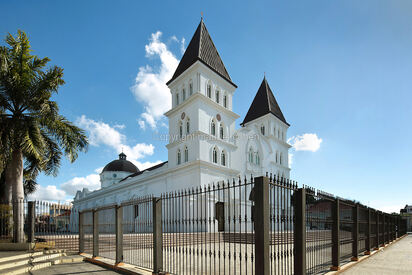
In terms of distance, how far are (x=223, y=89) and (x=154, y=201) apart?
842 inches

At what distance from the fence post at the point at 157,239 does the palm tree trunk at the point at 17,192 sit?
8.37 meters

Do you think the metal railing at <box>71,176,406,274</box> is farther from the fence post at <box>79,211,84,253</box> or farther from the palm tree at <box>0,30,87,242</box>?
the palm tree at <box>0,30,87,242</box>

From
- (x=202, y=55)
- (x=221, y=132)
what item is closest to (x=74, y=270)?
(x=221, y=132)

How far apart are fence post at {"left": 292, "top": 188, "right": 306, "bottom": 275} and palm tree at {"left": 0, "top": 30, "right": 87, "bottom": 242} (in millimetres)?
10850

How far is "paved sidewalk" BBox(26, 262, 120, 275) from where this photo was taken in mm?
7797

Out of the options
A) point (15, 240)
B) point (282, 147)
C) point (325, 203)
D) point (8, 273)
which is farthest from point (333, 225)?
point (282, 147)

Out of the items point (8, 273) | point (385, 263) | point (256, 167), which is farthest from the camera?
point (256, 167)

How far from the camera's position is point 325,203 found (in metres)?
7.06

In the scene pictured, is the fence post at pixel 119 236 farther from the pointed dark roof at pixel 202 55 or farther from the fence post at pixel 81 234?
the pointed dark roof at pixel 202 55

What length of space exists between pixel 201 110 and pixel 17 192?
15322mm

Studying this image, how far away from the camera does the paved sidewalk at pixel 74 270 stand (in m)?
7.80

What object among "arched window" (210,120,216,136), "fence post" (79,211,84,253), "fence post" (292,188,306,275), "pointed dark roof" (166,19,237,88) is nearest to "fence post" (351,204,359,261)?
"fence post" (292,188,306,275)

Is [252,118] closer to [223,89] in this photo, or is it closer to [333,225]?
[223,89]

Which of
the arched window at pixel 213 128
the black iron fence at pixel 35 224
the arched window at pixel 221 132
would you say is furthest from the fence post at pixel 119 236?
the arched window at pixel 221 132
